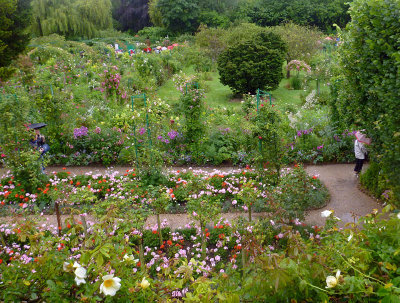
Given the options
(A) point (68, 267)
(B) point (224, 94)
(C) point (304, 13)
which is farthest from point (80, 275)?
(C) point (304, 13)

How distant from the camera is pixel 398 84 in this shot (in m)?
4.30

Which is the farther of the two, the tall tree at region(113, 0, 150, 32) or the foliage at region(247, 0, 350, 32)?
the tall tree at region(113, 0, 150, 32)

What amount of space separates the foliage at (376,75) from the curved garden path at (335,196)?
77 centimetres

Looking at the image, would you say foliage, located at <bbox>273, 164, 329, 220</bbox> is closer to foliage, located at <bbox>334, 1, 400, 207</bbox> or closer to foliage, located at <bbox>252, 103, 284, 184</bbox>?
foliage, located at <bbox>252, 103, 284, 184</bbox>

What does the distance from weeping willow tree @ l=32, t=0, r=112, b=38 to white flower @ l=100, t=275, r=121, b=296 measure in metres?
22.5

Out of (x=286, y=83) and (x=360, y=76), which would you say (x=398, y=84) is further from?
(x=286, y=83)

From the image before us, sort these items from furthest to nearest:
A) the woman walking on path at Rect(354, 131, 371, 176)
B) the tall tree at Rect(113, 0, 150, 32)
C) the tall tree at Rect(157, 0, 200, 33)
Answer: the tall tree at Rect(113, 0, 150, 32) → the tall tree at Rect(157, 0, 200, 33) → the woman walking on path at Rect(354, 131, 371, 176)

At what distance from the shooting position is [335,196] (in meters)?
6.01

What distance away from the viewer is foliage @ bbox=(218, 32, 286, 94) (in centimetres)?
1180

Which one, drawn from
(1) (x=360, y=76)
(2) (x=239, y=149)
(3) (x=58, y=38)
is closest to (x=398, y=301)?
(1) (x=360, y=76)

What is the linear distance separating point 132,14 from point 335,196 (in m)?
29.9

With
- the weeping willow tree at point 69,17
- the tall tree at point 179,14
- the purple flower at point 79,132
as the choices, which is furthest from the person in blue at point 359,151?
the tall tree at point 179,14

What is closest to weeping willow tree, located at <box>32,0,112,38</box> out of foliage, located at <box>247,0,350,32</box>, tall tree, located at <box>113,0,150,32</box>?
tall tree, located at <box>113,0,150,32</box>

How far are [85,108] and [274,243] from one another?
6438mm
